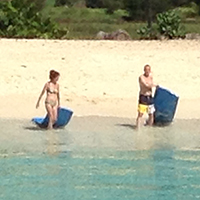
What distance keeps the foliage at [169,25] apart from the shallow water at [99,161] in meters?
9.42

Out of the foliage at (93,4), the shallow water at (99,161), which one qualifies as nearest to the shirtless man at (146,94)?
the shallow water at (99,161)

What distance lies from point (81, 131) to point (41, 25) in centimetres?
1064

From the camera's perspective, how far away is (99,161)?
36.9 ft

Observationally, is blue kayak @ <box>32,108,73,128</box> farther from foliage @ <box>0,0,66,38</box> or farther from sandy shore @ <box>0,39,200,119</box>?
foliage @ <box>0,0,66,38</box>

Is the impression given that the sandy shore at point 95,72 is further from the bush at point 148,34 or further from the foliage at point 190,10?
the foliage at point 190,10

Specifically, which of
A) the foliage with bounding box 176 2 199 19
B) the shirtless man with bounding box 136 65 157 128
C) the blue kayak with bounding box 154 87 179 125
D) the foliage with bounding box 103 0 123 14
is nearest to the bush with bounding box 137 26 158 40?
the blue kayak with bounding box 154 87 179 125

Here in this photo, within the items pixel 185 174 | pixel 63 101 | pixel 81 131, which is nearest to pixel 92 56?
pixel 63 101

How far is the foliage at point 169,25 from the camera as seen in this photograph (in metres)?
24.1

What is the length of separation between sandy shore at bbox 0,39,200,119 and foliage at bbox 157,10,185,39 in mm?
1909

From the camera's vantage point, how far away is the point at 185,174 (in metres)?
10.5

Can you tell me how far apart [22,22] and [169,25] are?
4.38 metres

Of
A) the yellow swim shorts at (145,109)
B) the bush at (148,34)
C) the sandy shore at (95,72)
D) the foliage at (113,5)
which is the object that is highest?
the yellow swim shorts at (145,109)

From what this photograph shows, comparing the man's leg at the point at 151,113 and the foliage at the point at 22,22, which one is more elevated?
the man's leg at the point at 151,113

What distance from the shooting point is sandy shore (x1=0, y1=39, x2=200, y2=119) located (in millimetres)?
Result: 16641
